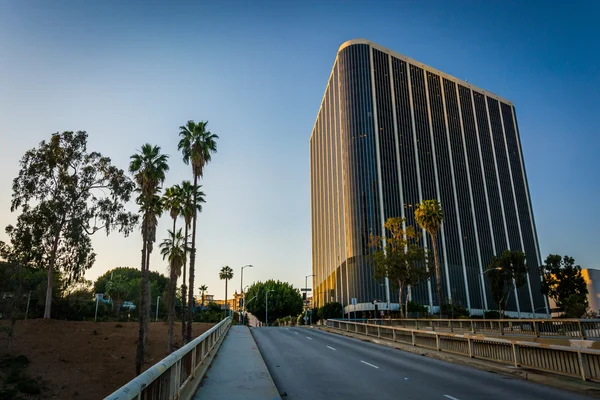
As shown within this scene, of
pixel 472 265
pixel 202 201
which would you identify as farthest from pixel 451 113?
pixel 202 201

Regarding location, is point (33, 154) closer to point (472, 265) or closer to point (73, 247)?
point (73, 247)

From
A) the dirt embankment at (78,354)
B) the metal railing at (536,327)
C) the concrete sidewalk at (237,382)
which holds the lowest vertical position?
the dirt embankment at (78,354)

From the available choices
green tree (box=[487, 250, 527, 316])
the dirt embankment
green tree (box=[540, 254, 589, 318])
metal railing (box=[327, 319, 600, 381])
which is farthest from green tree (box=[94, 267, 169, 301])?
green tree (box=[540, 254, 589, 318])

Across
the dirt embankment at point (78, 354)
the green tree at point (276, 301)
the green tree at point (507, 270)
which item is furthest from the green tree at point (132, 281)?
the green tree at point (507, 270)

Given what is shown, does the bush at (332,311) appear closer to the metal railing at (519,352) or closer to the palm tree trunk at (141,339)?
the palm tree trunk at (141,339)

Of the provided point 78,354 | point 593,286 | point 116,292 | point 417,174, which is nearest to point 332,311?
point 417,174

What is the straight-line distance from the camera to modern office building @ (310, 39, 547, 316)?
98.9m

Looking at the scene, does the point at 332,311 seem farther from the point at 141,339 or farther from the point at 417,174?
the point at 141,339

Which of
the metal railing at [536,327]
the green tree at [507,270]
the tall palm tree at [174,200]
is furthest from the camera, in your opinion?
the green tree at [507,270]

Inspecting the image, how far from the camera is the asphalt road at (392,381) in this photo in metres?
11.2

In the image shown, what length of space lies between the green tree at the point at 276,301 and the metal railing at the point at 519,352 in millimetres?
71839

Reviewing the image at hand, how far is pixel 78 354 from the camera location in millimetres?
33844

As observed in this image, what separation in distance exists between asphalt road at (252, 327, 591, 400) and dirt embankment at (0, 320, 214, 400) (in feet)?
49.9

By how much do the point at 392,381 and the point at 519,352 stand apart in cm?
597
